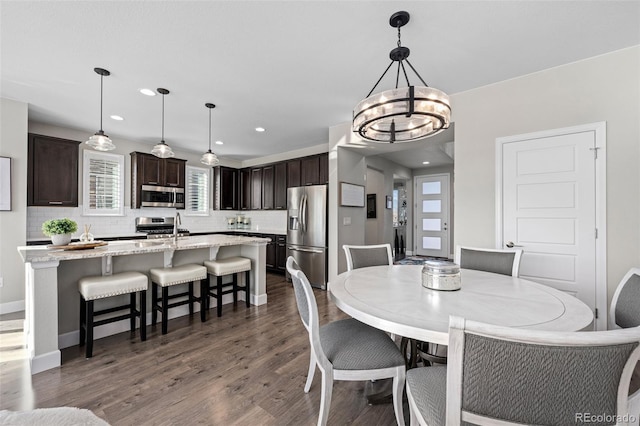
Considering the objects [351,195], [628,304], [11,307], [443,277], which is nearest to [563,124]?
[628,304]

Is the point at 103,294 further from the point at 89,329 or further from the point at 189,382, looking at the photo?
the point at 189,382

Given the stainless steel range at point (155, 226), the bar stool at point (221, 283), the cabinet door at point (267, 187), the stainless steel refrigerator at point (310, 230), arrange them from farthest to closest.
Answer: the cabinet door at point (267, 187) → the stainless steel range at point (155, 226) → the stainless steel refrigerator at point (310, 230) → the bar stool at point (221, 283)

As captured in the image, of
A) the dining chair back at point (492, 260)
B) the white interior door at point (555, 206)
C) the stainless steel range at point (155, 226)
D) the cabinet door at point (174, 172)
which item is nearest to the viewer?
the dining chair back at point (492, 260)

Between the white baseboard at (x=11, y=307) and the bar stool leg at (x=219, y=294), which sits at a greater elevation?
the bar stool leg at (x=219, y=294)

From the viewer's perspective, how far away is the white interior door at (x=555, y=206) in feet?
8.12

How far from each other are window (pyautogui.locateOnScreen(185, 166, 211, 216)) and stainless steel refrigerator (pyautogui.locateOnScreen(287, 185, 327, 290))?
8.05ft

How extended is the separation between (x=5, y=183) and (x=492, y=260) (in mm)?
5426

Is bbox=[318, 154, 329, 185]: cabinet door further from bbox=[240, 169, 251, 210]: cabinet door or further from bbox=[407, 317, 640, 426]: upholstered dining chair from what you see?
bbox=[407, 317, 640, 426]: upholstered dining chair

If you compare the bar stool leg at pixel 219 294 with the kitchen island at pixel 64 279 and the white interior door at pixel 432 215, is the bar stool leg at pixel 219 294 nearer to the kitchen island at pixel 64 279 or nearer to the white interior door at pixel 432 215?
the kitchen island at pixel 64 279

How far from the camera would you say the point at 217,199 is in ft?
21.2

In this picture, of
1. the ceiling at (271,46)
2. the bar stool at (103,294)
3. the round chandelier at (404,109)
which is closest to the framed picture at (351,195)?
the ceiling at (271,46)

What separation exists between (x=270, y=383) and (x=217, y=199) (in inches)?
203

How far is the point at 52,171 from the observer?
4.02m

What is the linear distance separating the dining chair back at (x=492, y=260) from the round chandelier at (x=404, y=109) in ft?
3.98
